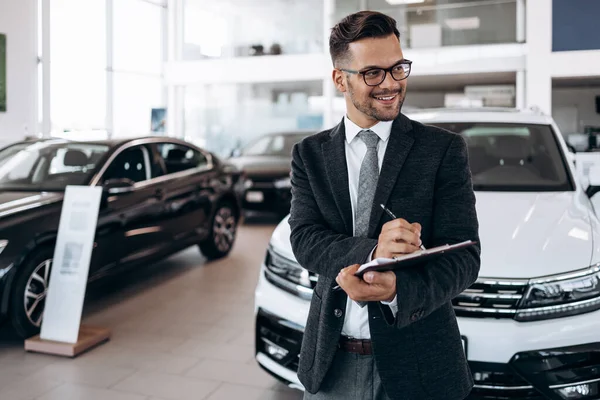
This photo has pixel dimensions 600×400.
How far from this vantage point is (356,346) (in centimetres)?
145

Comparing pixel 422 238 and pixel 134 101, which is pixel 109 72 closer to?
pixel 134 101

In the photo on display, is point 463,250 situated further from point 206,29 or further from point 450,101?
point 206,29

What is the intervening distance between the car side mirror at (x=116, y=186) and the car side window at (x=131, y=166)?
6.7 inches

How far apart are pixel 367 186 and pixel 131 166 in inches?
163

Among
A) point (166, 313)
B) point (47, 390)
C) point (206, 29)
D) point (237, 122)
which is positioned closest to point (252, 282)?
point (166, 313)

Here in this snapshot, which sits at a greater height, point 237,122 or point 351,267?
point 237,122

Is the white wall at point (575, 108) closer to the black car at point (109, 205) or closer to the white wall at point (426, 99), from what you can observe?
the white wall at point (426, 99)

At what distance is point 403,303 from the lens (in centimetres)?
123

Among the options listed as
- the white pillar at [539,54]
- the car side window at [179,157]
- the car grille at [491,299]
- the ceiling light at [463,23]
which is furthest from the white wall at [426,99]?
the car grille at [491,299]

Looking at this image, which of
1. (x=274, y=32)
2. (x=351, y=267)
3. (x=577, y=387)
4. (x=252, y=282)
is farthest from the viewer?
(x=274, y=32)

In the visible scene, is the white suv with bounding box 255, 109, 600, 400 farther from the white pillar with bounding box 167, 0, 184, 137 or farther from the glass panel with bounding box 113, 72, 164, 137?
the white pillar with bounding box 167, 0, 184, 137

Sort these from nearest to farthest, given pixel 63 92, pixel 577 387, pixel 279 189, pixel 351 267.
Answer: pixel 351 267
pixel 577 387
pixel 279 189
pixel 63 92

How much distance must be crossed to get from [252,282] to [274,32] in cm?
956

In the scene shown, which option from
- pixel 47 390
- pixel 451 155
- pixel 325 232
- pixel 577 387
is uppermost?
pixel 451 155
